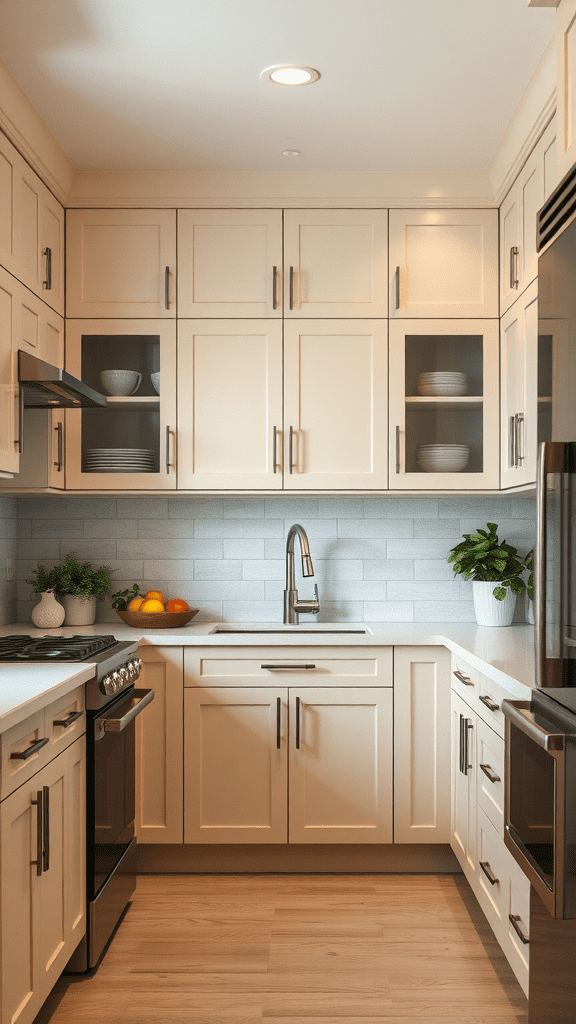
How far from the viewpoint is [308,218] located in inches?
134

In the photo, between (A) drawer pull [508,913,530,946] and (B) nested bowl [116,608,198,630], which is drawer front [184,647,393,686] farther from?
(A) drawer pull [508,913,530,946]

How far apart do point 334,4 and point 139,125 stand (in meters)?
0.94

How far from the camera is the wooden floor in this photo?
2.28 meters

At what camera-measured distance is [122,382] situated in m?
3.43

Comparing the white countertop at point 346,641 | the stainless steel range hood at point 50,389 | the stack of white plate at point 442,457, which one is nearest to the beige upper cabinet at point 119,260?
the stainless steel range hood at point 50,389

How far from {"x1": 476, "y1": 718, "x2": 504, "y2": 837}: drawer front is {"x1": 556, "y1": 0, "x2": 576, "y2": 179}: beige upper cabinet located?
1474 mm

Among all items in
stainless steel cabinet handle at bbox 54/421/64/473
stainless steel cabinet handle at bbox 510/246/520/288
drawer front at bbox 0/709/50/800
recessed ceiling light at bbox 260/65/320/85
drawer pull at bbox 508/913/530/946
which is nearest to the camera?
drawer front at bbox 0/709/50/800

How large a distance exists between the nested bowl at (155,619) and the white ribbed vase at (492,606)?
121cm

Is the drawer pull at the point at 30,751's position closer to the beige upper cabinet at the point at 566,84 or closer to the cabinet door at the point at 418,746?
the cabinet door at the point at 418,746

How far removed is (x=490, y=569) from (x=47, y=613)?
181 cm

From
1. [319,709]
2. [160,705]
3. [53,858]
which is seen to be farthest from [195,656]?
[53,858]

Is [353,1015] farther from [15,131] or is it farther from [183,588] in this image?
[15,131]

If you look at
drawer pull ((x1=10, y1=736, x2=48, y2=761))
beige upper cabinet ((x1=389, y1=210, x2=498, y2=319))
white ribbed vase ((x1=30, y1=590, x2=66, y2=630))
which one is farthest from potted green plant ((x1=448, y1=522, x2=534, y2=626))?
drawer pull ((x1=10, y1=736, x2=48, y2=761))

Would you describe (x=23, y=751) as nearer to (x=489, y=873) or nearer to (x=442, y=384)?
(x=489, y=873)
